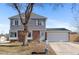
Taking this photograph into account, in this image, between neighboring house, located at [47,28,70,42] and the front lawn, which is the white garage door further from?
the front lawn

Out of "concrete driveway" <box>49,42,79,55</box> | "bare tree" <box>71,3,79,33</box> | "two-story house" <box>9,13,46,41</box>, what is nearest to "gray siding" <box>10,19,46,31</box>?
"two-story house" <box>9,13,46,41</box>

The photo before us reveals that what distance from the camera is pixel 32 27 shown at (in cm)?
886

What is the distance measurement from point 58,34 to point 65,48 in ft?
0.59

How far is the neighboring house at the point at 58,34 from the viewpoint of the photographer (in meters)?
8.82

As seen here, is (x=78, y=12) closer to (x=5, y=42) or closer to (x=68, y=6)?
(x=68, y=6)

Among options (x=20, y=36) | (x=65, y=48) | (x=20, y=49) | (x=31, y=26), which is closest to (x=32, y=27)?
(x=31, y=26)

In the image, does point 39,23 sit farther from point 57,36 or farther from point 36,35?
point 57,36

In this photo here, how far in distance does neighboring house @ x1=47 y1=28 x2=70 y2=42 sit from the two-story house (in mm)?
78

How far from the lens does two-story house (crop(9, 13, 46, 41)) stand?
8836 mm

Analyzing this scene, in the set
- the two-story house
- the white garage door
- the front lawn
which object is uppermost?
the two-story house

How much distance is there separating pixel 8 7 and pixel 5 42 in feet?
1.31

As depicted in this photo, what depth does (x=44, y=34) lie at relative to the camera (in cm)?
885

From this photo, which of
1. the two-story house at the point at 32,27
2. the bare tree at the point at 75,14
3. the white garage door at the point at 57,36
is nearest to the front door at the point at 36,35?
the two-story house at the point at 32,27

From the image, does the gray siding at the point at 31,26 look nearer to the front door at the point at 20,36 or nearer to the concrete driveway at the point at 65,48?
the front door at the point at 20,36
